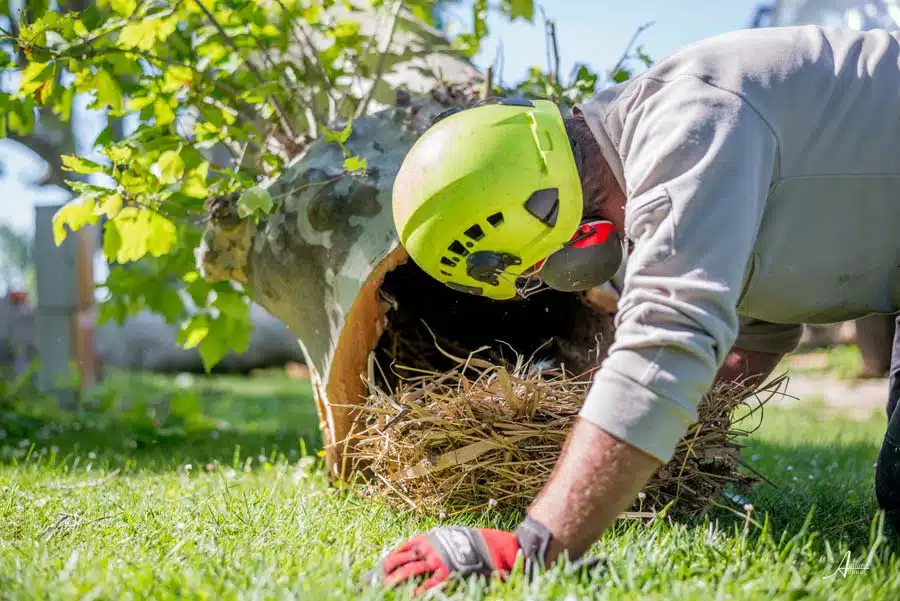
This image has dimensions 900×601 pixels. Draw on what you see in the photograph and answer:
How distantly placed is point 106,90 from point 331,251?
1099 mm

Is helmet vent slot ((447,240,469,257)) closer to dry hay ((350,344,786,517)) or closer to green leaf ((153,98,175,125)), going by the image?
dry hay ((350,344,786,517))

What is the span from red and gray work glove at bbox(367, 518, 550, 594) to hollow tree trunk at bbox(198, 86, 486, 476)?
1.17 metres

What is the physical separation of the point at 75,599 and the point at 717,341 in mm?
1358

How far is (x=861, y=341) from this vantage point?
6.36 m

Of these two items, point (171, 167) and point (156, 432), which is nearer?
point (171, 167)

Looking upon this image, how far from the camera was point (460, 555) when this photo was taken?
182 cm

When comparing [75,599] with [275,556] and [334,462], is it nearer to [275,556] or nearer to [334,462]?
[275,556]

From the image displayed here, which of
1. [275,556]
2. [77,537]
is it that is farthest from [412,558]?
[77,537]

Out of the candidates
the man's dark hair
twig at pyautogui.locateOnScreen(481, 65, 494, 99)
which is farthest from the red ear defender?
twig at pyautogui.locateOnScreen(481, 65, 494, 99)

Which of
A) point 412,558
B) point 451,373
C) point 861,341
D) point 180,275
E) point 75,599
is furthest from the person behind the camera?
point 861,341

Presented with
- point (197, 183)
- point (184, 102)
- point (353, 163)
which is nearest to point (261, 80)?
point (184, 102)

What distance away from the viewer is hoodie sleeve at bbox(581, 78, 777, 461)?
175 cm

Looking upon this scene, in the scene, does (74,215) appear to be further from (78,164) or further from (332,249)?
(332,249)

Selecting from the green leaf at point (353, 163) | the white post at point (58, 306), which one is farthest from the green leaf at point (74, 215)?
the white post at point (58, 306)
